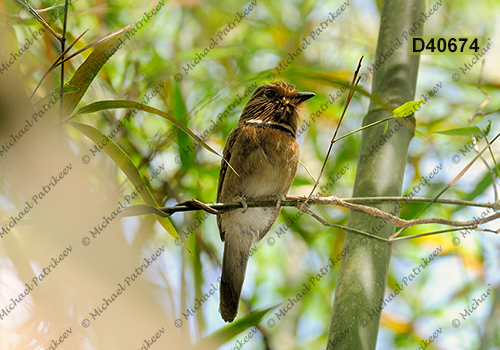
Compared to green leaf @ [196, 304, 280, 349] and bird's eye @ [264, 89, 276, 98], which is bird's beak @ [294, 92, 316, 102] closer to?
bird's eye @ [264, 89, 276, 98]

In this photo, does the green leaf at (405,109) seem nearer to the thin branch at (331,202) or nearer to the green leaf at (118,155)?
the thin branch at (331,202)

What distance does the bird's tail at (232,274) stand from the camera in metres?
2.39

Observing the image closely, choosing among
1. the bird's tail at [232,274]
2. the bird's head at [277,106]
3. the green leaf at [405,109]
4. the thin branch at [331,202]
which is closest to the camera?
the thin branch at [331,202]

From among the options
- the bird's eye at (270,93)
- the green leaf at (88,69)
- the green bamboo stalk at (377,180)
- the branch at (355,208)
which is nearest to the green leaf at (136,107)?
the green leaf at (88,69)

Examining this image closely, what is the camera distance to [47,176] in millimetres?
772

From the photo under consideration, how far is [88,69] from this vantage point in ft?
4.27

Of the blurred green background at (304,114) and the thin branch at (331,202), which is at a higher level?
the blurred green background at (304,114)

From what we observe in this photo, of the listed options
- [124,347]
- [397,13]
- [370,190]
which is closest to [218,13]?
[397,13]

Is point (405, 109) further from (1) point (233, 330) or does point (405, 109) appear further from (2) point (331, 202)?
(1) point (233, 330)

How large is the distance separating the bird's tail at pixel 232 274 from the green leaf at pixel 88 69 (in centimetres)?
146

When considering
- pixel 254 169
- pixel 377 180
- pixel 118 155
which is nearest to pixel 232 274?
pixel 254 169

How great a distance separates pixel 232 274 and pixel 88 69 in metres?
1.66

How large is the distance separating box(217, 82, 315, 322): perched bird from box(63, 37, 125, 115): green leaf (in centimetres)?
125

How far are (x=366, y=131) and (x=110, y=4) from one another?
6.90 ft
